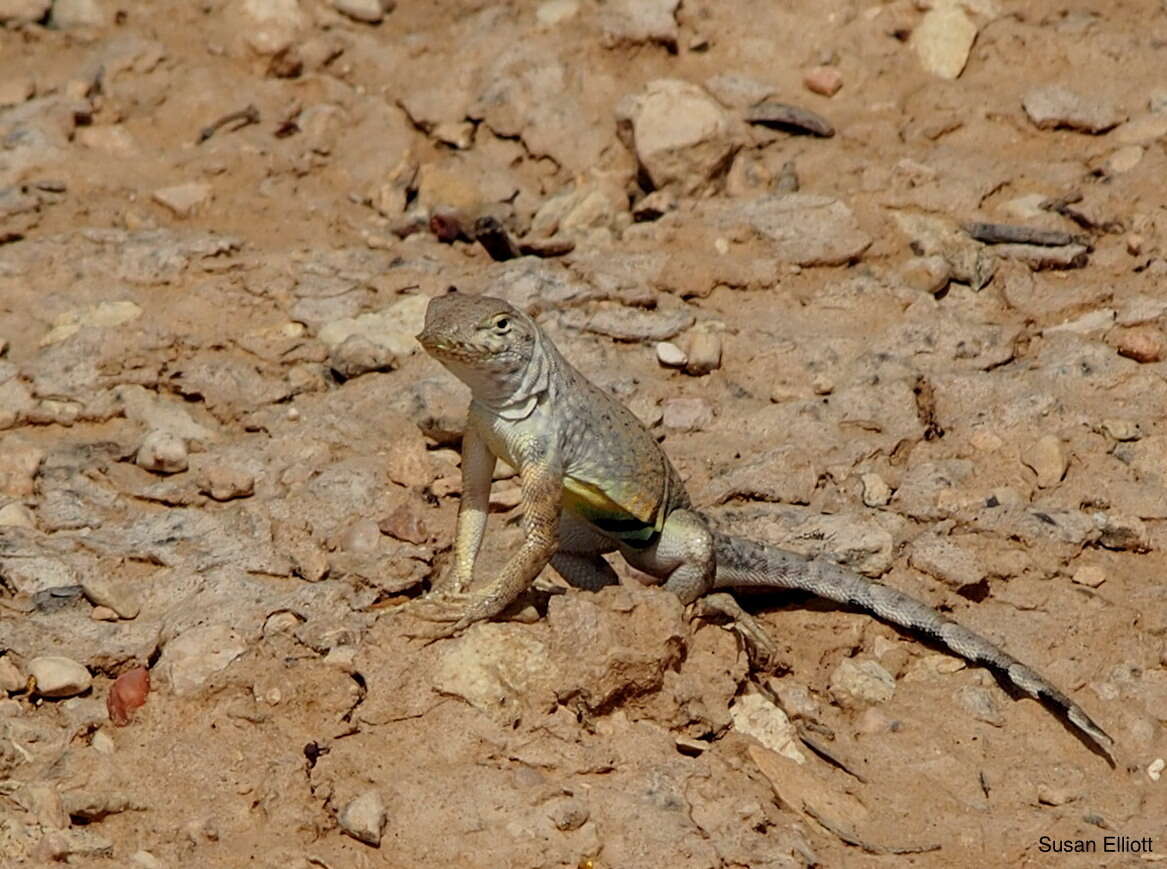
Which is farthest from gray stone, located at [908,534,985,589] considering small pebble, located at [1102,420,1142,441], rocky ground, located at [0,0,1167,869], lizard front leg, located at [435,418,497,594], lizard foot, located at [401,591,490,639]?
lizard foot, located at [401,591,490,639]

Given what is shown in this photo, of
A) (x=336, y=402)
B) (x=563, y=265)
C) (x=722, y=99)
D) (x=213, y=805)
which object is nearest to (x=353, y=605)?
(x=213, y=805)

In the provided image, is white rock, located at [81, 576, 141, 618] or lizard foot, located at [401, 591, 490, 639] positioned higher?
lizard foot, located at [401, 591, 490, 639]

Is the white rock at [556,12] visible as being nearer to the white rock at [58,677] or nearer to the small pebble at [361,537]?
the small pebble at [361,537]

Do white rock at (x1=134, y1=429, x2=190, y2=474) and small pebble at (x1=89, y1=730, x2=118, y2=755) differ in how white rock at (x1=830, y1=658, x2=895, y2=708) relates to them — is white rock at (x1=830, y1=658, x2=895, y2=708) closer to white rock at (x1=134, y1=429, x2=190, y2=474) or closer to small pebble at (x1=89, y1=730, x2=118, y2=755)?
small pebble at (x1=89, y1=730, x2=118, y2=755)

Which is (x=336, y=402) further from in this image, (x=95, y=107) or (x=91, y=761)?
(x=95, y=107)

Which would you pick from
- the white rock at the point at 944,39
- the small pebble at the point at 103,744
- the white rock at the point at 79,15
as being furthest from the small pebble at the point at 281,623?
the white rock at the point at 79,15

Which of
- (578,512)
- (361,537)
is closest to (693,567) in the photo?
(578,512)
